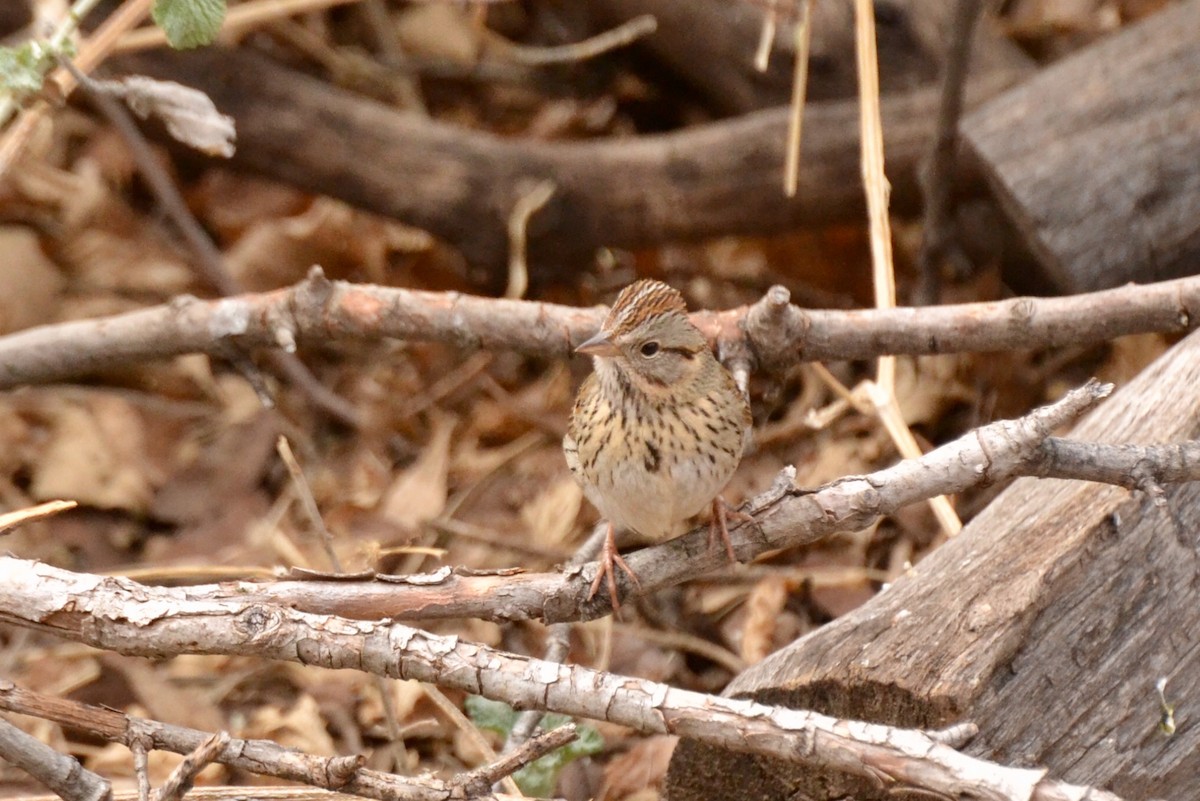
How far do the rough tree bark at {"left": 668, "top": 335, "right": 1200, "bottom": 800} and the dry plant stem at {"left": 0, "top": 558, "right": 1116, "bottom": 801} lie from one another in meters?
0.34

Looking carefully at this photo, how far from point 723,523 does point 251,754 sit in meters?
1.02

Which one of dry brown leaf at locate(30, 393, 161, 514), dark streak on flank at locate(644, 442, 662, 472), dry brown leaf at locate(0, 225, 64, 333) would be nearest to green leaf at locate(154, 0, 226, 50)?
dark streak on flank at locate(644, 442, 662, 472)

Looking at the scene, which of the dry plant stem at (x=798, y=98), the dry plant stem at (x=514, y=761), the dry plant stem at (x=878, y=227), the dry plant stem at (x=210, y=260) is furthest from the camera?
the dry plant stem at (x=210, y=260)

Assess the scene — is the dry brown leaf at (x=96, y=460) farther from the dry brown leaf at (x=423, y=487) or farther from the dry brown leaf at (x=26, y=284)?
the dry brown leaf at (x=423, y=487)

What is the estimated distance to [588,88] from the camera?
6.28m

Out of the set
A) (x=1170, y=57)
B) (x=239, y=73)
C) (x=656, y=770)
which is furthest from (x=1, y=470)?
(x=1170, y=57)

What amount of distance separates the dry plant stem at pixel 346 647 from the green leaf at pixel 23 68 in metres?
1.16

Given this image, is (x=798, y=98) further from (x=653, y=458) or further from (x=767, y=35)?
(x=653, y=458)

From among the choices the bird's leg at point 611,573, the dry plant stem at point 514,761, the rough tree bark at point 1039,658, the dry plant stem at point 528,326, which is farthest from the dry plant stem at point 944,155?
the dry plant stem at point 514,761

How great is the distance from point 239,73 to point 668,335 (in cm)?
308

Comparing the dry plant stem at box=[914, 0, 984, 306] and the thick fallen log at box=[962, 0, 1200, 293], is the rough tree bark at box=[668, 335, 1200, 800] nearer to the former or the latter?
the thick fallen log at box=[962, 0, 1200, 293]

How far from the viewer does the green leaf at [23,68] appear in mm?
2980

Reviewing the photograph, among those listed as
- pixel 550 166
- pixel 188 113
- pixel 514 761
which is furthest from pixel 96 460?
pixel 514 761

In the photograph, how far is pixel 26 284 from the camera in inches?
220
